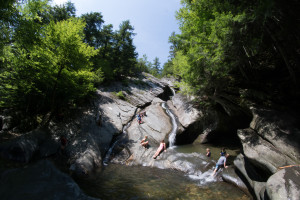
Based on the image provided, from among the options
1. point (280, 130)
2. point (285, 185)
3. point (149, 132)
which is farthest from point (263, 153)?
point (149, 132)

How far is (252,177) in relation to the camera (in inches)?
330

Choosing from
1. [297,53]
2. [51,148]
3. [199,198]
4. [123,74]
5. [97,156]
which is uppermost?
[123,74]

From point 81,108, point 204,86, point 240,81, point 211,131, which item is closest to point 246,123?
point 211,131

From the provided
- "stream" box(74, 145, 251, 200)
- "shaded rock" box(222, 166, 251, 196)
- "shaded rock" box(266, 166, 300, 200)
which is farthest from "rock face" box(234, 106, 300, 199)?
"stream" box(74, 145, 251, 200)

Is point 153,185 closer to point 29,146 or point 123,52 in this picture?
point 29,146

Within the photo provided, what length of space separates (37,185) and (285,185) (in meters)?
9.02

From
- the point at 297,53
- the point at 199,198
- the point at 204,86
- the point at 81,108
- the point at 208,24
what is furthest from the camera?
the point at 81,108

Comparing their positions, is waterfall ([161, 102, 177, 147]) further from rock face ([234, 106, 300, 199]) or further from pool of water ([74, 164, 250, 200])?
rock face ([234, 106, 300, 199])

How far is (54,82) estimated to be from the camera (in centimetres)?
1443

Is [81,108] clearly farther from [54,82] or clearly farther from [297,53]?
[297,53]

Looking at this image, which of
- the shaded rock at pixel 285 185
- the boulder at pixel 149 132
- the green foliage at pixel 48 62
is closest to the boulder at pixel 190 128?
the boulder at pixel 149 132

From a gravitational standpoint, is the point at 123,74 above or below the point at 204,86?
above

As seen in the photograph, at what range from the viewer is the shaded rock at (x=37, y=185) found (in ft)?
13.6

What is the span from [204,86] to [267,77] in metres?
4.90
